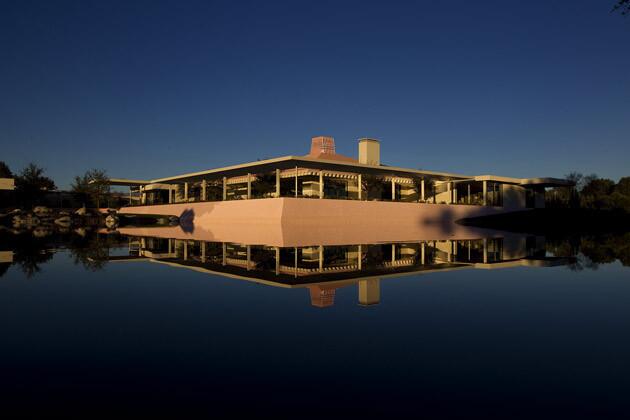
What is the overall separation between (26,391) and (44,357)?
79 cm

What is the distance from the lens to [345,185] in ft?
150

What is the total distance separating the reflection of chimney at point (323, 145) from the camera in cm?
4819

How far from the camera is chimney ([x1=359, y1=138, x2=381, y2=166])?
156 ft

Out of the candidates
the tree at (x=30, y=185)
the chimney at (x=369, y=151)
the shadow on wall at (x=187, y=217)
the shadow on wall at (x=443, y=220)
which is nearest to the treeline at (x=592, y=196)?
the shadow on wall at (x=443, y=220)

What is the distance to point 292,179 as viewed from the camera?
43.0 m

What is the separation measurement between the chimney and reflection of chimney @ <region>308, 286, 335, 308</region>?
40820 millimetres

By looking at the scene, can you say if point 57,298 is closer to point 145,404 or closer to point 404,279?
point 145,404

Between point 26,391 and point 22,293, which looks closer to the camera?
point 26,391

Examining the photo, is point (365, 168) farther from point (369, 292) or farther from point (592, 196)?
point (592, 196)

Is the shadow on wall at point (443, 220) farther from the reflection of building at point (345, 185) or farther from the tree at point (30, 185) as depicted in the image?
the tree at point (30, 185)

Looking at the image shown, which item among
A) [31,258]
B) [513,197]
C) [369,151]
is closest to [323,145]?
[369,151]

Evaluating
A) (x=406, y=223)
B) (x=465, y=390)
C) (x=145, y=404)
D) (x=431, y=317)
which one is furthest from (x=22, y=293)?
(x=406, y=223)

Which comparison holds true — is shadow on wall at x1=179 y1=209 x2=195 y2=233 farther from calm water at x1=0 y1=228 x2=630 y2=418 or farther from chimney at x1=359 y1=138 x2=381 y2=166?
calm water at x1=0 y1=228 x2=630 y2=418

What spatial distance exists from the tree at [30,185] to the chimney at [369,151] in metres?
42.4
